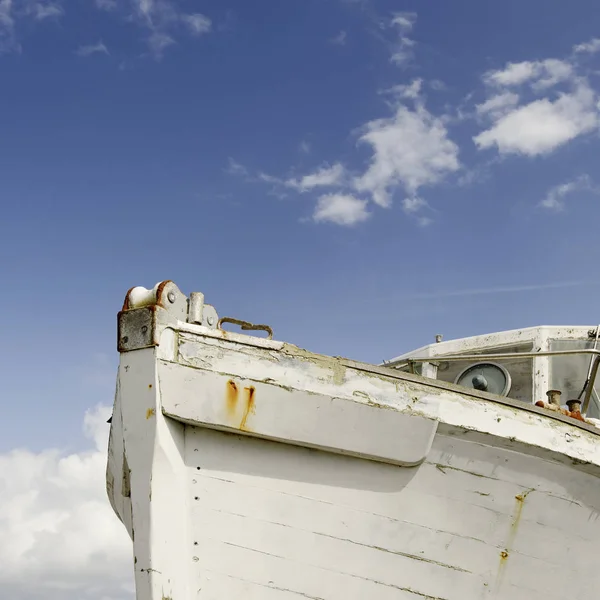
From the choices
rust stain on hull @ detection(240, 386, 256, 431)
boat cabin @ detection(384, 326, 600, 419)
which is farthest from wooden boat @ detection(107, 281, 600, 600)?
boat cabin @ detection(384, 326, 600, 419)

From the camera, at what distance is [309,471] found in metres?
4.98

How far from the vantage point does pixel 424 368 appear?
8008 millimetres

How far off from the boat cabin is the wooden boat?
8.51 feet

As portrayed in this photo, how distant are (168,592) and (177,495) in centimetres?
60

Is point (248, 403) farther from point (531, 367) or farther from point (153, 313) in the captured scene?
point (531, 367)

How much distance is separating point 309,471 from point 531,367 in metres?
4.15

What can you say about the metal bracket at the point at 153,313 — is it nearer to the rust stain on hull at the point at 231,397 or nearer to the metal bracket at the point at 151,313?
the metal bracket at the point at 151,313

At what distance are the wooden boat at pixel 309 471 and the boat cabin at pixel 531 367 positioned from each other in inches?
102

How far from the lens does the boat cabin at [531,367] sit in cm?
791

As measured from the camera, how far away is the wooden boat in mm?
4875

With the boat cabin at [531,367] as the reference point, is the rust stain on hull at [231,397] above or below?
below

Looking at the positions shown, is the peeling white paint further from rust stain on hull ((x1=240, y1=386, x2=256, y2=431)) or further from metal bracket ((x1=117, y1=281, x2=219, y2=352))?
metal bracket ((x1=117, y1=281, x2=219, y2=352))

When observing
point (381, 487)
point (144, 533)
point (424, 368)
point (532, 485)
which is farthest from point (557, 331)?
point (144, 533)

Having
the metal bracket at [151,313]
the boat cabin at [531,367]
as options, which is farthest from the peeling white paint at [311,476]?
the boat cabin at [531,367]
